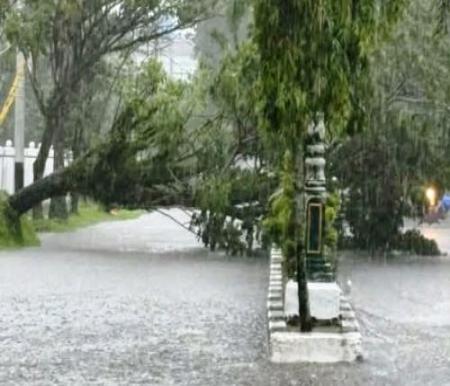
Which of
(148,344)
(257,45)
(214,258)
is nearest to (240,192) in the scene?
(214,258)

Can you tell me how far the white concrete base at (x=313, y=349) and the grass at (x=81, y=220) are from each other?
1982cm

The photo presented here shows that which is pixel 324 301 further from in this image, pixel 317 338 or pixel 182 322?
pixel 182 322

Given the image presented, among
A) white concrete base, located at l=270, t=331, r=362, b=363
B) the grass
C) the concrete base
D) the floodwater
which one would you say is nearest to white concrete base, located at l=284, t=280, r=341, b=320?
the concrete base

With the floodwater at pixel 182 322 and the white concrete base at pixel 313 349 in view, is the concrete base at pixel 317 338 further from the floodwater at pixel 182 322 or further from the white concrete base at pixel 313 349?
the floodwater at pixel 182 322

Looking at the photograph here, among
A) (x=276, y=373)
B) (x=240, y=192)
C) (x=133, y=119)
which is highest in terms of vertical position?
(x=133, y=119)

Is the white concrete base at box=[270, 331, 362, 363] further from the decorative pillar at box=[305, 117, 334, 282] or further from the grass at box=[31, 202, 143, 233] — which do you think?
the grass at box=[31, 202, 143, 233]

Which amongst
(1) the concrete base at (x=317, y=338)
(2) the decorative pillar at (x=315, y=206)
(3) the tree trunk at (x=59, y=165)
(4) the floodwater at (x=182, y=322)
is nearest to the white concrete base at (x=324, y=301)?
(1) the concrete base at (x=317, y=338)

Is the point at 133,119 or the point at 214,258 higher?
the point at 133,119

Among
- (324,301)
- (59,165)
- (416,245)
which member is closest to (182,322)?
(324,301)

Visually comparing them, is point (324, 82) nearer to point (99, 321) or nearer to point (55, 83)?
point (99, 321)

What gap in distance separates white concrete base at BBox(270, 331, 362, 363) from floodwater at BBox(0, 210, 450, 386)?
0.15 meters

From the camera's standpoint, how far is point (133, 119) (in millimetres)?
26406

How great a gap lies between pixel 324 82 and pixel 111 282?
34.8ft

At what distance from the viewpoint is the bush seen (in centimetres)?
2864
